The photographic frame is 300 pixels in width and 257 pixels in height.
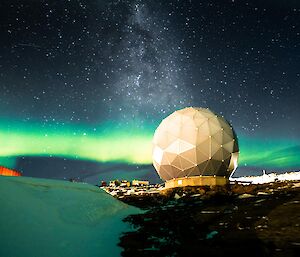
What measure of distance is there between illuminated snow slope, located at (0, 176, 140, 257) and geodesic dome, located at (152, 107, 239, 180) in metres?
14.8

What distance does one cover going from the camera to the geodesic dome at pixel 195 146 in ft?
71.3

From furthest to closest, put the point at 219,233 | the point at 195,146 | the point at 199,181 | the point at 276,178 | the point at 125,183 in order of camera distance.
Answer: the point at 125,183 < the point at 276,178 < the point at 199,181 < the point at 195,146 < the point at 219,233

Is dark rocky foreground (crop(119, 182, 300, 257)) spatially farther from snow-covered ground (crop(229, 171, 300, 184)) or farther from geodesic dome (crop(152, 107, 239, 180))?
snow-covered ground (crop(229, 171, 300, 184))

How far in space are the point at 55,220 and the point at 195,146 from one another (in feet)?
55.7

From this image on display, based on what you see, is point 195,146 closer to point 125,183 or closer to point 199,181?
point 199,181

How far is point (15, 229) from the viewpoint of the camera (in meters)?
4.71

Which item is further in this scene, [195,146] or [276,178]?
[276,178]

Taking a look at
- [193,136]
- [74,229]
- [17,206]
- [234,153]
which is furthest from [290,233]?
[234,153]

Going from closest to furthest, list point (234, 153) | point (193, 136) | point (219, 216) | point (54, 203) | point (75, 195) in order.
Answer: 1. point (54, 203)
2. point (75, 195)
3. point (219, 216)
4. point (193, 136)
5. point (234, 153)

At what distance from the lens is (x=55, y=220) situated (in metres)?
5.57

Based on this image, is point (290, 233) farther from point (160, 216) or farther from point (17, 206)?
point (17, 206)

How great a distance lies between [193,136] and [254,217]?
14.9 m

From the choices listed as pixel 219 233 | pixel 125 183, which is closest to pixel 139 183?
pixel 125 183

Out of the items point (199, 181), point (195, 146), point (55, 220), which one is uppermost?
point (195, 146)
